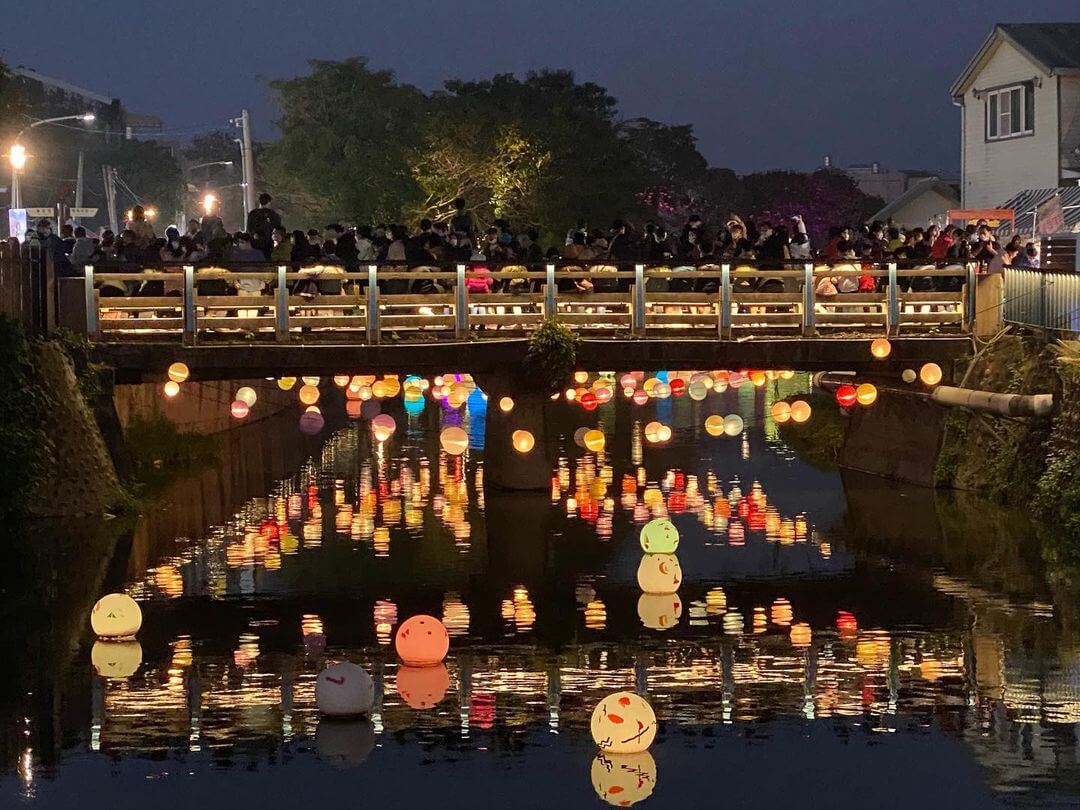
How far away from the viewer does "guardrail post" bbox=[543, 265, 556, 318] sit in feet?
96.4

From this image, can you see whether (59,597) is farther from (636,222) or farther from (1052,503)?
(636,222)

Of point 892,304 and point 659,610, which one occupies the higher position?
point 892,304

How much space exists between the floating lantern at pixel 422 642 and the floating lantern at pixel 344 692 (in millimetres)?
2023

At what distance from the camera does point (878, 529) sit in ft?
92.8

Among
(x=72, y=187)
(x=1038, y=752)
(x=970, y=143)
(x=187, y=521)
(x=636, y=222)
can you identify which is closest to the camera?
(x=1038, y=752)

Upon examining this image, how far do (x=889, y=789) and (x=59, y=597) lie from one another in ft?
37.8

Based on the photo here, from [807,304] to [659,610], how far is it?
30.0 ft

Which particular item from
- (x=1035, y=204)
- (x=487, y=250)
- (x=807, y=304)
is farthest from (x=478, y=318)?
(x=1035, y=204)

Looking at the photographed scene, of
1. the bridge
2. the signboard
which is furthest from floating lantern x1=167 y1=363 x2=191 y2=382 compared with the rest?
the signboard

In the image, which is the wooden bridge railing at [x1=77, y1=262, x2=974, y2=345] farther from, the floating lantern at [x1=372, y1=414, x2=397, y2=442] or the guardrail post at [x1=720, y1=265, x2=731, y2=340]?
the floating lantern at [x1=372, y1=414, x2=397, y2=442]

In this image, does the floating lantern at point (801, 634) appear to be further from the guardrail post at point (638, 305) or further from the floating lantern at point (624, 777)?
the guardrail post at point (638, 305)

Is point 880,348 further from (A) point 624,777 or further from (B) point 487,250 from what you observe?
(A) point 624,777

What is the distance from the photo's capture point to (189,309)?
29.0 m

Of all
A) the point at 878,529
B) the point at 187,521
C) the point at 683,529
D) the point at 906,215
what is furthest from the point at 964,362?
the point at 906,215
